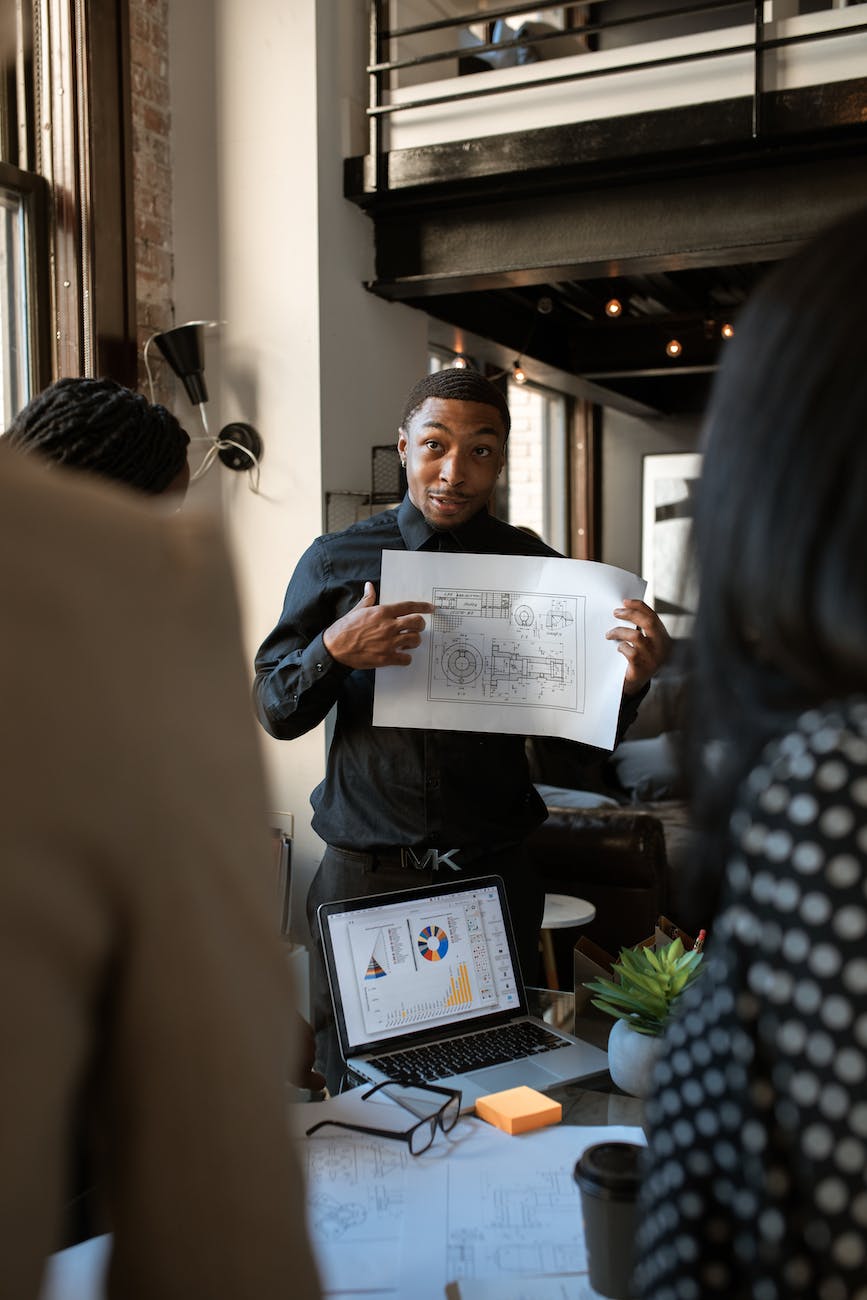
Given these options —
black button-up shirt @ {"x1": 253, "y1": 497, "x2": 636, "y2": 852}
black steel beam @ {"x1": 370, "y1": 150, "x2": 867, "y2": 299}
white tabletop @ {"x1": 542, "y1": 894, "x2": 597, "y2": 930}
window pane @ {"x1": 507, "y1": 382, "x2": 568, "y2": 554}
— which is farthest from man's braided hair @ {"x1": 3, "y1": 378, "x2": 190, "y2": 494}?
window pane @ {"x1": 507, "y1": 382, "x2": 568, "y2": 554}

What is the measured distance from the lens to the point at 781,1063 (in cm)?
62

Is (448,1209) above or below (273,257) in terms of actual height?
below

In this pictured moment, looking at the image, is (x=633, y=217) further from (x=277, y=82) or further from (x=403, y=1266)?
(x=403, y=1266)

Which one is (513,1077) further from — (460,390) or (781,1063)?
(460,390)

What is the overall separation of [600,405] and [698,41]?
4.84m

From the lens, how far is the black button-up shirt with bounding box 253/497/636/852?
214cm

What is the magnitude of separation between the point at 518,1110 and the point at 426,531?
123cm

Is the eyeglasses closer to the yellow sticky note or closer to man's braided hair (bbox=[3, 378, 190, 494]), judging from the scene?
the yellow sticky note

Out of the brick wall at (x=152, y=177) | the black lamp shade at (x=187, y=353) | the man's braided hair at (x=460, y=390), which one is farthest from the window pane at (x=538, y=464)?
the man's braided hair at (x=460, y=390)

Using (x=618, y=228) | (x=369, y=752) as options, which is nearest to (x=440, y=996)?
(x=369, y=752)

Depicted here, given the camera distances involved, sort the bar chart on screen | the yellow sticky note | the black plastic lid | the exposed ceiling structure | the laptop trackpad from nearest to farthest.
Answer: the black plastic lid, the yellow sticky note, the laptop trackpad, the bar chart on screen, the exposed ceiling structure

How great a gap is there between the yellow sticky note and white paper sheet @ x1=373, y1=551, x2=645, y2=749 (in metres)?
0.77

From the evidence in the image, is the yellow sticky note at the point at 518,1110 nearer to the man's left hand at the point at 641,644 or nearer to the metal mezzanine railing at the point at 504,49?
the man's left hand at the point at 641,644

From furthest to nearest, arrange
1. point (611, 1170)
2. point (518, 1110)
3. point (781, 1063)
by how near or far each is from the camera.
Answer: point (518, 1110) < point (611, 1170) < point (781, 1063)
